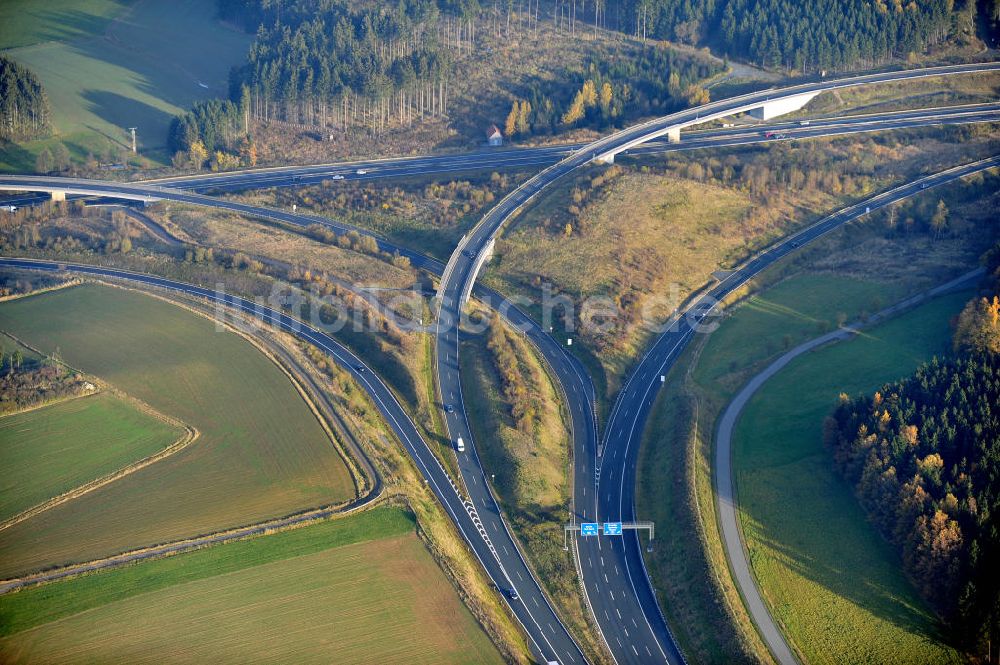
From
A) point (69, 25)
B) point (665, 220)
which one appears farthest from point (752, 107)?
point (69, 25)

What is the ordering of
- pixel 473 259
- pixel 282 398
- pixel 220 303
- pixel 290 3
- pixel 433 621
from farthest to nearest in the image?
pixel 290 3 < pixel 473 259 < pixel 220 303 < pixel 282 398 < pixel 433 621

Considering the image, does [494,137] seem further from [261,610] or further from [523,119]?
[261,610]

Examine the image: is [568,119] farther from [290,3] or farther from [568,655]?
[568,655]

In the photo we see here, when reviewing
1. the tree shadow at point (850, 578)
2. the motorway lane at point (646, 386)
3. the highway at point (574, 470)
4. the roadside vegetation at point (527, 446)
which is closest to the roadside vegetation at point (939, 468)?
the tree shadow at point (850, 578)

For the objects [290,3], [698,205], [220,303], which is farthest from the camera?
[290,3]

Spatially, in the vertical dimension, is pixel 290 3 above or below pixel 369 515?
above

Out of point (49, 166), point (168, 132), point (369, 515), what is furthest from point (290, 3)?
point (369, 515)

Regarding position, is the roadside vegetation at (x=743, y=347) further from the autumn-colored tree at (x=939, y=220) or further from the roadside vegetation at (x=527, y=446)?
the roadside vegetation at (x=527, y=446)
